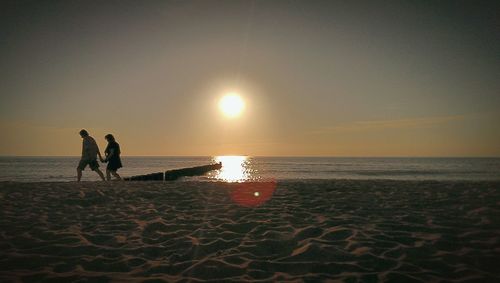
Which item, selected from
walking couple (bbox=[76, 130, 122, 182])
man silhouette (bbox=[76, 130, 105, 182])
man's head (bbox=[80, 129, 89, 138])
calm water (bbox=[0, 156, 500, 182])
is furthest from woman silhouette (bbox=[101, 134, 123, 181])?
calm water (bbox=[0, 156, 500, 182])

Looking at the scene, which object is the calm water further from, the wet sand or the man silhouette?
the wet sand

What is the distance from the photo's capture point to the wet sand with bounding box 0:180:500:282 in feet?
14.2

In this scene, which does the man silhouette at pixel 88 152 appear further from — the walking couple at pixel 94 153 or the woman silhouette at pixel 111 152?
the woman silhouette at pixel 111 152

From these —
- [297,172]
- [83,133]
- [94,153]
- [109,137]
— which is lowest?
[297,172]

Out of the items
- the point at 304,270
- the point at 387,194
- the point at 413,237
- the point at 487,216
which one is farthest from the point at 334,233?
Answer: the point at 387,194

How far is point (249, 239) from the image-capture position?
5816 mm

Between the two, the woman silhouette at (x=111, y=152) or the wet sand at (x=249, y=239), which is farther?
the woman silhouette at (x=111, y=152)

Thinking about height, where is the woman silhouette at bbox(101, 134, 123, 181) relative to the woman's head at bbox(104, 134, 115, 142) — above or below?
below

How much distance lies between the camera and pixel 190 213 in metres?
8.05

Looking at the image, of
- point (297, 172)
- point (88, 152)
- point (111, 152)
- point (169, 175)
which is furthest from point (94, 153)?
point (297, 172)

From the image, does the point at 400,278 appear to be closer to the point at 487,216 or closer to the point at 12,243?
the point at 487,216

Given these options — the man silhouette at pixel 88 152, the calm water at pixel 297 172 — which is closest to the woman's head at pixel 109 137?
the man silhouette at pixel 88 152

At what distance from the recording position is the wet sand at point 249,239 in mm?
4316

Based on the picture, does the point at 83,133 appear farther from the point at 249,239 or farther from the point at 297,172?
the point at 297,172
